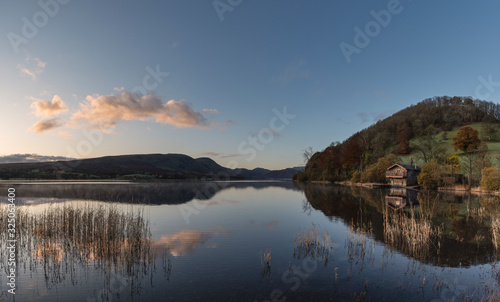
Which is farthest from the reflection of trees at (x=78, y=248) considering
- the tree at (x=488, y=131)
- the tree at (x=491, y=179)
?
the tree at (x=488, y=131)

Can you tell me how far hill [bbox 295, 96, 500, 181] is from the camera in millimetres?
101750

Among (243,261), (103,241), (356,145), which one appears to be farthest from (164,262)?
(356,145)

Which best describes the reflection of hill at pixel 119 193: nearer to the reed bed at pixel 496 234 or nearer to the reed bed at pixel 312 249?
the reed bed at pixel 312 249

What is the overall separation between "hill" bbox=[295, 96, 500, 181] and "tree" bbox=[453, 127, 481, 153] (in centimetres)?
542

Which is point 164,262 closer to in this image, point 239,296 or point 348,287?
point 239,296

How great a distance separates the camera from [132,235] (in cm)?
1458

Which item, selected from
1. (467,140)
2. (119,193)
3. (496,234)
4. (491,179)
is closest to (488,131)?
(467,140)

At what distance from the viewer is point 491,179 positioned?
49062mm

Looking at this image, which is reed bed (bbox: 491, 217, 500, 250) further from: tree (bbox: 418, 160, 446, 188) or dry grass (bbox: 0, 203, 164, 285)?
tree (bbox: 418, 160, 446, 188)

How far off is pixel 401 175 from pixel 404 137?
41.6 m

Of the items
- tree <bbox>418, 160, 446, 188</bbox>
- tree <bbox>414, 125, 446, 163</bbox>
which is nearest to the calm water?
tree <bbox>418, 160, 446, 188</bbox>

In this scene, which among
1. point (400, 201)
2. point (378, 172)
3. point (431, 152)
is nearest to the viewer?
point (400, 201)

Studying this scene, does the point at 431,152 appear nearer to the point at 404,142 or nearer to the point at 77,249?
the point at 404,142

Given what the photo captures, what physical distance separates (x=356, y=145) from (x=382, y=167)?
30391 millimetres
